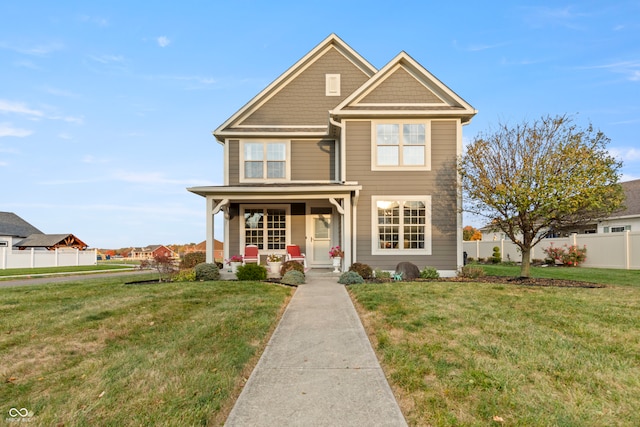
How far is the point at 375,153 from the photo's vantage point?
13680mm

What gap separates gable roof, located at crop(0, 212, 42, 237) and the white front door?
125ft

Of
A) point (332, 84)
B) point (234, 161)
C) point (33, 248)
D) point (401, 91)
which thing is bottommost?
point (33, 248)

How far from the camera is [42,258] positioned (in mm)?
27547

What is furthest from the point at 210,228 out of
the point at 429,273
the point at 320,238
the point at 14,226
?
the point at 14,226

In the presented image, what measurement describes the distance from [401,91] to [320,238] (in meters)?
6.59

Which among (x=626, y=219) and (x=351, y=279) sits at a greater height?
(x=626, y=219)

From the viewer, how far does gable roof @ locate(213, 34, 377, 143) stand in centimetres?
1568

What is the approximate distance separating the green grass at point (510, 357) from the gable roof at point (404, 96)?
23.9ft

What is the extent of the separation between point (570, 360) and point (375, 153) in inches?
390

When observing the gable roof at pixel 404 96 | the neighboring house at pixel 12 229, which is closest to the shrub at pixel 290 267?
the gable roof at pixel 404 96

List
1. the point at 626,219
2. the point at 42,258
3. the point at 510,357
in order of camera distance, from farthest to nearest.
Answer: the point at 42,258 → the point at 626,219 → the point at 510,357

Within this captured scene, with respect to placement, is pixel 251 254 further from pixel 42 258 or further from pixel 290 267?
pixel 42 258

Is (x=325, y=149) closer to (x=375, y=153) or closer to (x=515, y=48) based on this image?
(x=375, y=153)

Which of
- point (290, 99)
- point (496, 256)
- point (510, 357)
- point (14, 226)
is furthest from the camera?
point (14, 226)
